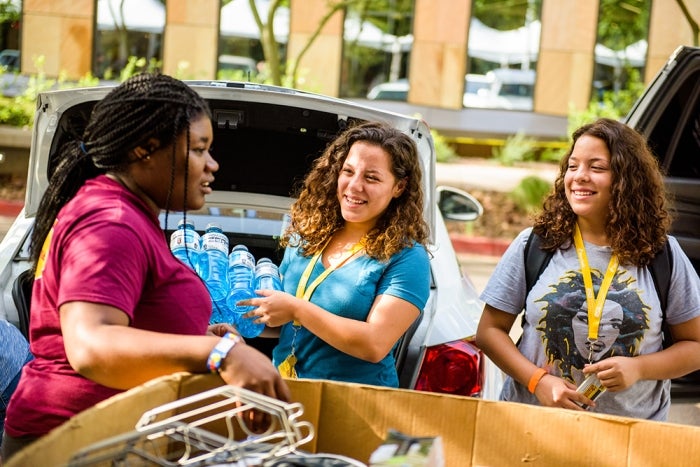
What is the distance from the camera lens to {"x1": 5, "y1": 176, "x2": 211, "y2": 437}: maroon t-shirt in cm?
185

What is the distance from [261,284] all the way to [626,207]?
115 cm

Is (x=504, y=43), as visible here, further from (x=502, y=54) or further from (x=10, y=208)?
(x=10, y=208)

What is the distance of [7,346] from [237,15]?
15.4 meters

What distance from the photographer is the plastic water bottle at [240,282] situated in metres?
3.18

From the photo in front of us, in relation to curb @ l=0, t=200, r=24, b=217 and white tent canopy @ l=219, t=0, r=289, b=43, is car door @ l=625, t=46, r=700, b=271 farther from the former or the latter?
white tent canopy @ l=219, t=0, r=289, b=43

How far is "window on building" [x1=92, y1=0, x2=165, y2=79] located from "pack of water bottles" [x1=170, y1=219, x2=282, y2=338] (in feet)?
48.5

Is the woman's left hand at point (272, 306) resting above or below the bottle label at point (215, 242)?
below

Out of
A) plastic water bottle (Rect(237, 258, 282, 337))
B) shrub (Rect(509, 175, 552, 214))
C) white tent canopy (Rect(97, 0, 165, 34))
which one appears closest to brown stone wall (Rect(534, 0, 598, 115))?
shrub (Rect(509, 175, 552, 214))

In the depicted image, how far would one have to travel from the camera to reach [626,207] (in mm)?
2930

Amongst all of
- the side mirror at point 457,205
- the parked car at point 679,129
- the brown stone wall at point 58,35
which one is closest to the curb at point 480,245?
the parked car at point 679,129

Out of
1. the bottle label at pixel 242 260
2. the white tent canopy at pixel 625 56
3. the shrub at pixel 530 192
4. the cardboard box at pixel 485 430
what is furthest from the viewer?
the white tent canopy at pixel 625 56

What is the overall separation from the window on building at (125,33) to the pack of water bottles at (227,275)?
582 inches

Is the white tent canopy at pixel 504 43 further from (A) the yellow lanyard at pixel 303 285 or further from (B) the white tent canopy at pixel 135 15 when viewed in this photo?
(A) the yellow lanyard at pixel 303 285

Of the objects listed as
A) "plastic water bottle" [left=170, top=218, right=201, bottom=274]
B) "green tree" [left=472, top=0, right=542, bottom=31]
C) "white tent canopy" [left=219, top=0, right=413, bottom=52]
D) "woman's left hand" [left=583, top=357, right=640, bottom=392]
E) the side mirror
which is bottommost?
"woman's left hand" [left=583, top=357, right=640, bottom=392]
